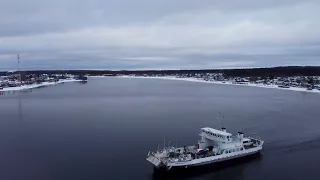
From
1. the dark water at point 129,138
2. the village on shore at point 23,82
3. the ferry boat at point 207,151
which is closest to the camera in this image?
the dark water at point 129,138

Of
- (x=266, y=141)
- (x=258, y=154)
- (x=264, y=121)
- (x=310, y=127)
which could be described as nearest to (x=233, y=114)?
(x=264, y=121)

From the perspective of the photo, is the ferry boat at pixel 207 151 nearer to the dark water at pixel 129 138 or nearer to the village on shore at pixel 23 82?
the dark water at pixel 129 138

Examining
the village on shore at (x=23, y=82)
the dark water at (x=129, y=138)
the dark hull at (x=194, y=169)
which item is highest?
the village on shore at (x=23, y=82)

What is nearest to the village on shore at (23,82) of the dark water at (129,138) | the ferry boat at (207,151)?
the dark water at (129,138)

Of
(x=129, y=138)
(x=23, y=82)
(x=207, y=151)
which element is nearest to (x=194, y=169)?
(x=207, y=151)

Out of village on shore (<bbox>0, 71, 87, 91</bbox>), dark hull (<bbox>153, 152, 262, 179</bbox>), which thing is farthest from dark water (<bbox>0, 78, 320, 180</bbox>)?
village on shore (<bbox>0, 71, 87, 91</bbox>)

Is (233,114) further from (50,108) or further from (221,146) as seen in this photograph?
(50,108)

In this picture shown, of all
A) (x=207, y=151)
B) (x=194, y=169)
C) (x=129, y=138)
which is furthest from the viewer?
(x=129, y=138)

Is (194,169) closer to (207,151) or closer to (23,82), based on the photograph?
(207,151)
